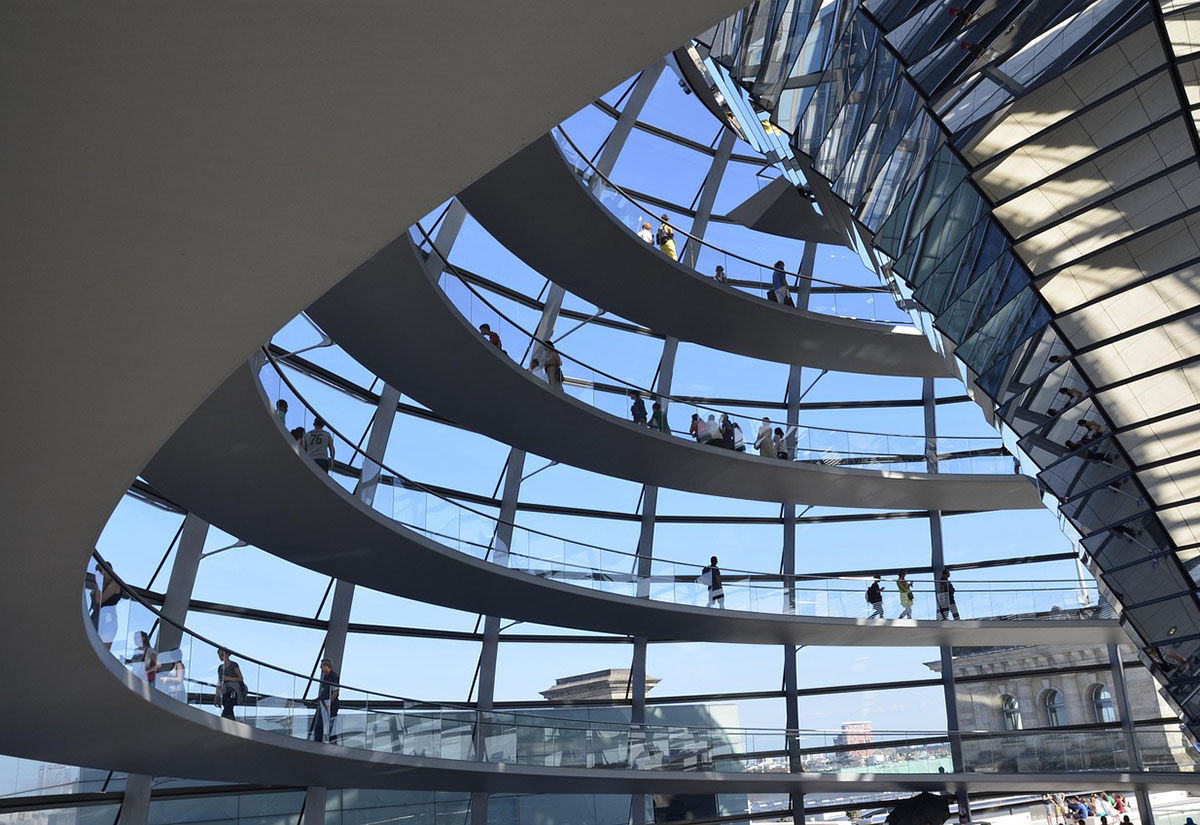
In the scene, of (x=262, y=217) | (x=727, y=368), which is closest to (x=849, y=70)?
(x=262, y=217)

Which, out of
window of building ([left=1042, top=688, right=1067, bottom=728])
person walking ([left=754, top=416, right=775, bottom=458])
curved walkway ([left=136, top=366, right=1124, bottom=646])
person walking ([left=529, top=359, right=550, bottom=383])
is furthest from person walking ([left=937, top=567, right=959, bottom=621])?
person walking ([left=529, top=359, right=550, bottom=383])

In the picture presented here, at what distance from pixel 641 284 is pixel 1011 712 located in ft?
55.6

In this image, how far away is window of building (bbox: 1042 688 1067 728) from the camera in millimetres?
30625

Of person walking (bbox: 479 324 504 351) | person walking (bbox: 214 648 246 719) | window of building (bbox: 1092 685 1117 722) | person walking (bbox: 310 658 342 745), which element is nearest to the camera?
person walking (bbox: 214 648 246 719)

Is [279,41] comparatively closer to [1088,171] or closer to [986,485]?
[1088,171]

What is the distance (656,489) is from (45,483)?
2316 centimetres

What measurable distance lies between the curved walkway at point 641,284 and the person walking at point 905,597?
18.7 ft

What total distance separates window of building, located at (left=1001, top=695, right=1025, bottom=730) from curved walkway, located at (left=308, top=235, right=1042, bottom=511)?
569 cm

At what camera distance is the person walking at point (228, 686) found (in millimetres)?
14211

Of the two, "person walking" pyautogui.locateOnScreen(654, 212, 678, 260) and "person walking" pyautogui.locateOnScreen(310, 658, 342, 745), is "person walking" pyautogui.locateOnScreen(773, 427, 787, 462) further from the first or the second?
"person walking" pyautogui.locateOnScreen(310, 658, 342, 745)

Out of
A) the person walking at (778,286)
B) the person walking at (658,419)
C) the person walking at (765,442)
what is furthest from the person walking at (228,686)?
the person walking at (778,286)

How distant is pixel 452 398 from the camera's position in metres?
21.5

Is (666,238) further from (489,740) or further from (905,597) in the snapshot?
(489,740)

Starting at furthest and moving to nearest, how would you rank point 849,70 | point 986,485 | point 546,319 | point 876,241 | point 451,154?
point 986,485 → point 546,319 → point 876,241 → point 849,70 → point 451,154
